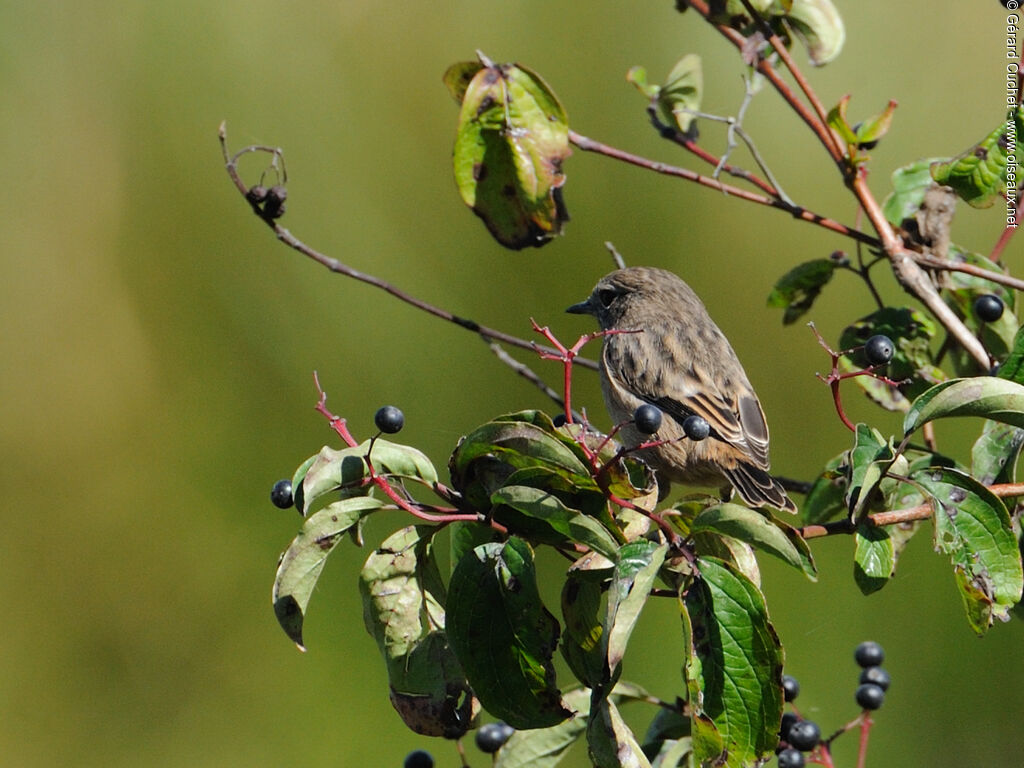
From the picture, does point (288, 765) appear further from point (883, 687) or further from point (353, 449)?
point (353, 449)

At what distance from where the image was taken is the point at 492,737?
10.4ft

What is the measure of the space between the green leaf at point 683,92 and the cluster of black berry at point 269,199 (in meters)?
1.25

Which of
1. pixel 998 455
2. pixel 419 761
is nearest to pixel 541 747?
pixel 419 761

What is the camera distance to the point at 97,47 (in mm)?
5605

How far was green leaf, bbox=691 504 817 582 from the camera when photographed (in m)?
2.02

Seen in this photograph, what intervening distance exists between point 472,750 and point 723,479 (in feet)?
7.08

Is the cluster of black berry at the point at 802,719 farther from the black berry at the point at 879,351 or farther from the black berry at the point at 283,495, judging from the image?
the black berry at the point at 283,495

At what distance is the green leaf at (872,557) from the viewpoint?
232 centimetres

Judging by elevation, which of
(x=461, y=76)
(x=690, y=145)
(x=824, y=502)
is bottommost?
(x=824, y=502)

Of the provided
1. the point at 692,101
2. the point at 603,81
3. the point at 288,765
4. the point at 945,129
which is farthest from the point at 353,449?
the point at 945,129

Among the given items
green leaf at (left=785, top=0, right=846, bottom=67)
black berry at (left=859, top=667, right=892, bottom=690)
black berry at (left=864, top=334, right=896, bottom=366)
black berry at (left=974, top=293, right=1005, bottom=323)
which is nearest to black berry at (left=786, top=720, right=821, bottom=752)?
black berry at (left=859, top=667, right=892, bottom=690)

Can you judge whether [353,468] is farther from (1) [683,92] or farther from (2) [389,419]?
(1) [683,92]

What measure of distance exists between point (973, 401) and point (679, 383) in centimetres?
212

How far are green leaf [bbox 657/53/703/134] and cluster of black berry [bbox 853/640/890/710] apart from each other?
1.82 meters
